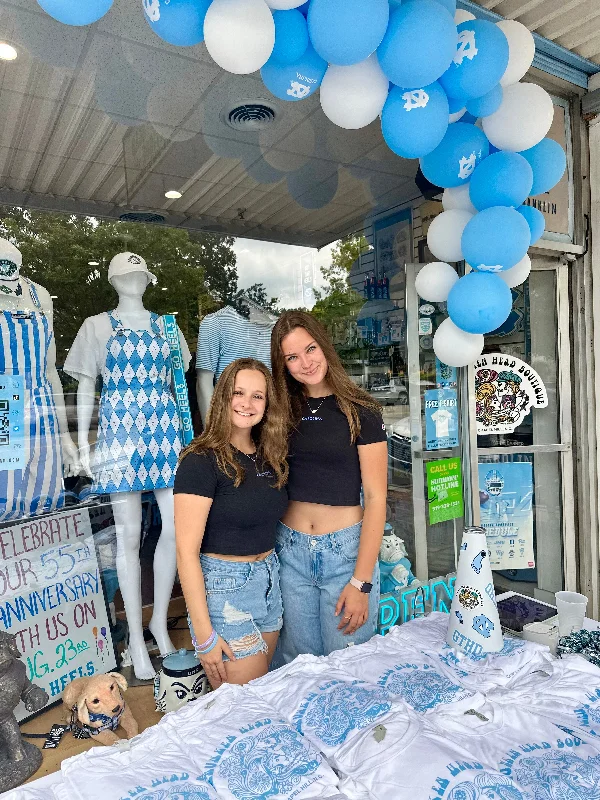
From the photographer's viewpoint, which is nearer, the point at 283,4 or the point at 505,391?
the point at 283,4

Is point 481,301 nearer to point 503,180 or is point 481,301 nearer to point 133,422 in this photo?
point 503,180

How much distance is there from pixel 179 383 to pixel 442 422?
146 cm

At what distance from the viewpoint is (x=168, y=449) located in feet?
8.46

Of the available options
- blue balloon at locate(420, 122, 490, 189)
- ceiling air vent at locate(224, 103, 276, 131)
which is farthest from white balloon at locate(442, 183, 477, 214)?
ceiling air vent at locate(224, 103, 276, 131)

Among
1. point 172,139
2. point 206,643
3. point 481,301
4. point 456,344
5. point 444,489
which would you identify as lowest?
point 206,643

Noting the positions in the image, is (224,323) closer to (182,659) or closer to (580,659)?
(182,659)

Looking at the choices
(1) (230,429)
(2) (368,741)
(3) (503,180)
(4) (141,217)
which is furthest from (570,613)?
(4) (141,217)

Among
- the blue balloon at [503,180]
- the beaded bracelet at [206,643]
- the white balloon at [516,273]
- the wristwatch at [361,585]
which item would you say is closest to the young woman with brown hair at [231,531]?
the beaded bracelet at [206,643]

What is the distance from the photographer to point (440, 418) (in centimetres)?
319

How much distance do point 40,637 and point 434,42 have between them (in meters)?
2.53

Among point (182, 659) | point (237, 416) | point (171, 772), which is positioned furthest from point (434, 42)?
point (182, 659)

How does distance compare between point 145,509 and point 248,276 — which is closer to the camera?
point 145,509

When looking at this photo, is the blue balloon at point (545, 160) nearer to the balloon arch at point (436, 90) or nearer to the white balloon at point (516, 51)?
the balloon arch at point (436, 90)

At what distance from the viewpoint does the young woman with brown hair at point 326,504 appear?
6.55 feet
